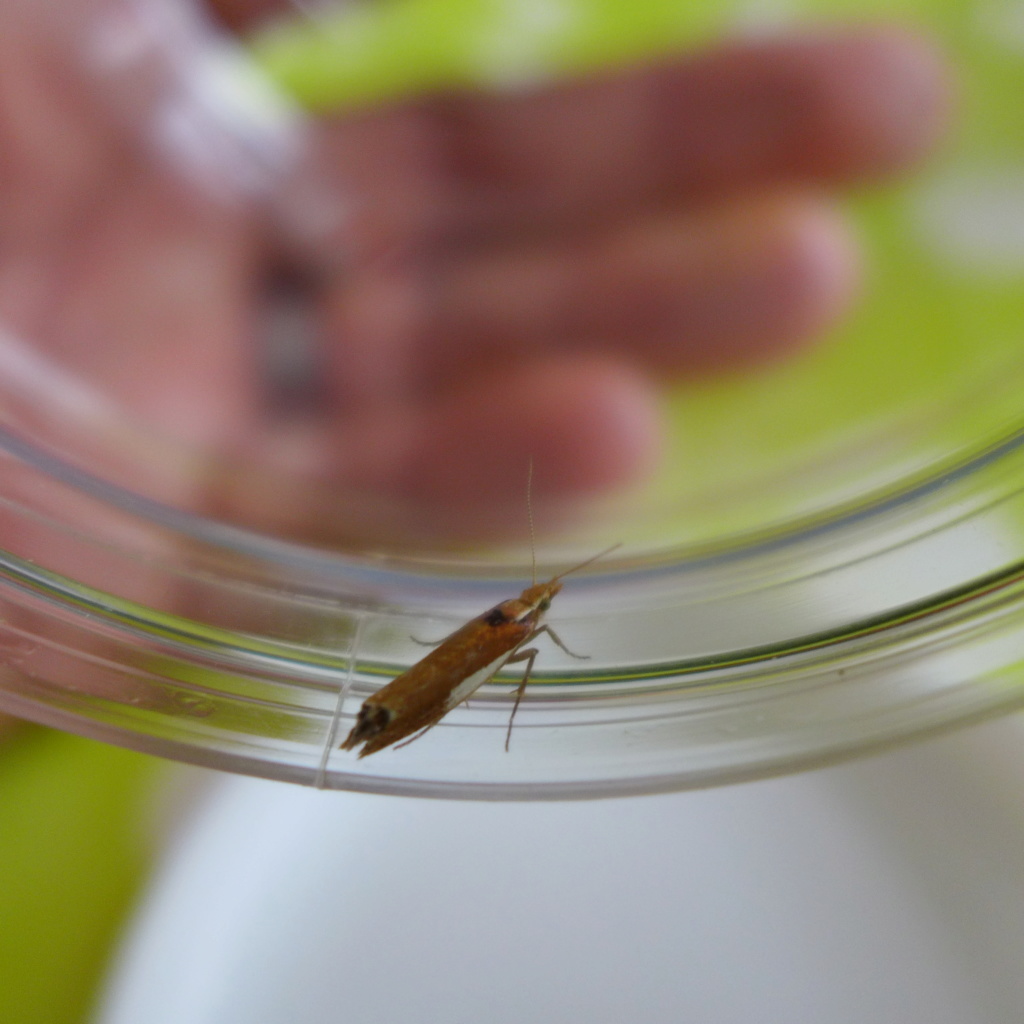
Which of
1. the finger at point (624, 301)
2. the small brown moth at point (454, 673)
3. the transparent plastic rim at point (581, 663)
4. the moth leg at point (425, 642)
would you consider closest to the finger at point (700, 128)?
the finger at point (624, 301)

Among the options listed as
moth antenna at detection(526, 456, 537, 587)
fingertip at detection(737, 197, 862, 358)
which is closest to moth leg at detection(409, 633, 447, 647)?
moth antenna at detection(526, 456, 537, 587)

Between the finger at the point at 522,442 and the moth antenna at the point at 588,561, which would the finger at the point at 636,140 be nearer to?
the finger at the point at 522,442

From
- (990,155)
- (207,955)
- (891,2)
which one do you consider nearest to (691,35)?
(891,2)

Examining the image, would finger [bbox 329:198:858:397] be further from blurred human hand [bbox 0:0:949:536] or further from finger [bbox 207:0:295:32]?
finger [bbox 207:0:295:32]

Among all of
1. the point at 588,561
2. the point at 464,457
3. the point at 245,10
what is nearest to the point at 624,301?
the point at 464,457

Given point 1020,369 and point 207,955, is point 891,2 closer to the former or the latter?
point 1020,369

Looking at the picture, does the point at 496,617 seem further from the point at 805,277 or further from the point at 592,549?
the point at 805,277

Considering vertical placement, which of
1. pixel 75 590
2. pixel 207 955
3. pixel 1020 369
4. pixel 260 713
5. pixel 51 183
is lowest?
pixel 207 955
